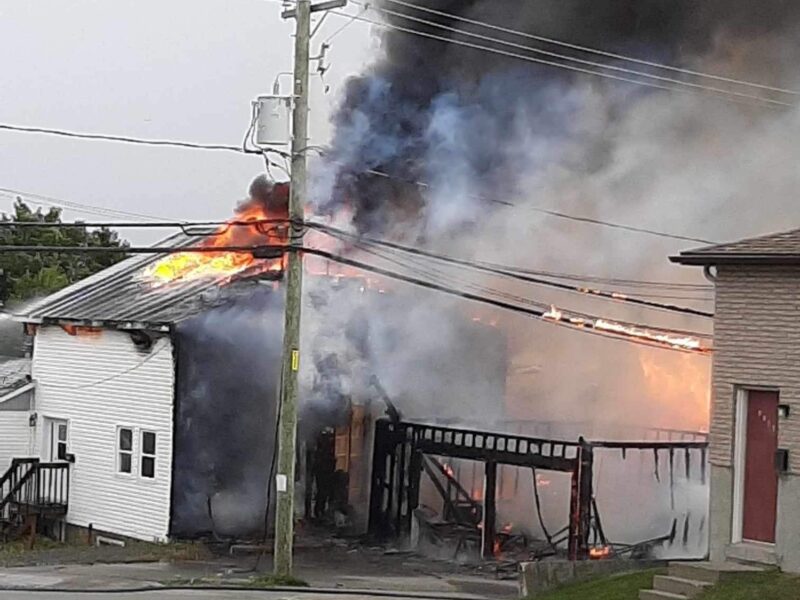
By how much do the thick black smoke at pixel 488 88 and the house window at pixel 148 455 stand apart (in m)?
5.46

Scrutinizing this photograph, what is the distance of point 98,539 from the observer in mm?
27453

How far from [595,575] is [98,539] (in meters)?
11.7

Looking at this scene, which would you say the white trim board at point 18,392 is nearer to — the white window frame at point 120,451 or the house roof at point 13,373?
the house roof at point 13,373

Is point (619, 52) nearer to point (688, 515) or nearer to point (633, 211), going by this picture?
point (633, 211)

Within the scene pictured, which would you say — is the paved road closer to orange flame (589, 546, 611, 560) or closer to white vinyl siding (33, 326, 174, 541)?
orange flame (589, 546, 611, 560)

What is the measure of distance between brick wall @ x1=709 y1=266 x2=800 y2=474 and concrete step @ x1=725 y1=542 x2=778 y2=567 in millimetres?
900

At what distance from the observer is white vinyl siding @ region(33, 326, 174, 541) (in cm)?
2612

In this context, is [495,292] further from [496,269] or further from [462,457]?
[462,457]

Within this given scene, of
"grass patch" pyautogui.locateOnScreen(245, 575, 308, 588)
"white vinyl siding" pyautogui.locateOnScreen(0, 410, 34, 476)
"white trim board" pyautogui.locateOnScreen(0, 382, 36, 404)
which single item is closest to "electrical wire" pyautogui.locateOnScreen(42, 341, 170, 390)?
"white trim board" pyautogui.locateOnScreen(0, 382, 36, 404)

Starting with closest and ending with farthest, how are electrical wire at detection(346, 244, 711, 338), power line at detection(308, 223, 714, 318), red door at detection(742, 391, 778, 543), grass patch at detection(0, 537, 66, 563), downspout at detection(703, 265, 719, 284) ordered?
1. red door at detection(742, 391, 778, 543)
2. downspout at detection(703, 265, 719, 284)
3. grass patch at detection(0, 537, 66, 563)
4. power line at detection(308, 223, 714, 318)
5. electrical wire at detection(346, 244, 711, 338)

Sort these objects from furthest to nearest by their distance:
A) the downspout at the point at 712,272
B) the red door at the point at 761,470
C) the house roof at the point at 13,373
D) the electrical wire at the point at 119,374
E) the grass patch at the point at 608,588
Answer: the house roof at the point at 13,373 → the electrical wire at the point at 119,374 → the downspout at the point at 712,272 → the grass patch at the point at 608,588 → the red door at the point at 761,470

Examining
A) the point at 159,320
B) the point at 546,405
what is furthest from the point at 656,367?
the point at 159,320

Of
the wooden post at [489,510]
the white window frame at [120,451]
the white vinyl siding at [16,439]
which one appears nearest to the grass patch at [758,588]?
the wooden post at [489,510]

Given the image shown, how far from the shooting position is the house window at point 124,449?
27.0 meters
